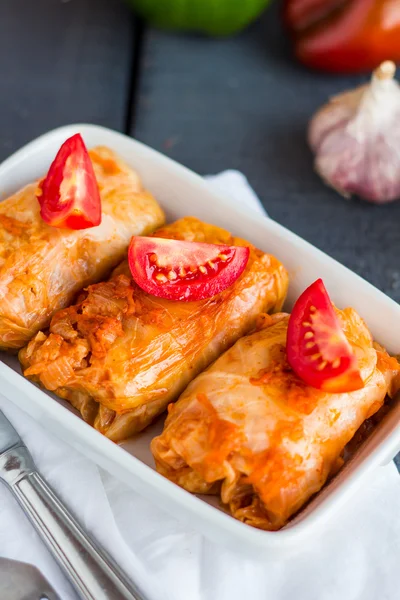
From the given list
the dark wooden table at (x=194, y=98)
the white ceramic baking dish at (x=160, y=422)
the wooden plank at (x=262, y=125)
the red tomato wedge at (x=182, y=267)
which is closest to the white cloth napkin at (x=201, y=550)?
the white ceramic baking dish at (x=160, y=422)

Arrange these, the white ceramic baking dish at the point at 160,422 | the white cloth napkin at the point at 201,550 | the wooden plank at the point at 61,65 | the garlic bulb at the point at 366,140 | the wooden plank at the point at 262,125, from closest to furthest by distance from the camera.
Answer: the white ceramic baking dish at the point at 160,422 < the white cloth napkin at the point at 201,550 < the garlic bulb at the point at 366,140 < the wooden plank at the point at 262,125 < the wooden plank at the point at 61,65

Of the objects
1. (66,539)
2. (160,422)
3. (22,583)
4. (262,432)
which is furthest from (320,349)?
(22,583)

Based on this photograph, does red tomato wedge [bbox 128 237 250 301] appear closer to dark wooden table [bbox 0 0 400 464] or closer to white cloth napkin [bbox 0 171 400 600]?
white cloth napkin [bbox 0 171 400 600]

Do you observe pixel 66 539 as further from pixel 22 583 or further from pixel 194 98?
pixel 194 98

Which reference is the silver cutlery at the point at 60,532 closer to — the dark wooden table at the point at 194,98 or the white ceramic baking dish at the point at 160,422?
the white ceramic baking dish at the point at 160,422

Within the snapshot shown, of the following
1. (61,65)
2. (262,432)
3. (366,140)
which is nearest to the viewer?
(262,432)

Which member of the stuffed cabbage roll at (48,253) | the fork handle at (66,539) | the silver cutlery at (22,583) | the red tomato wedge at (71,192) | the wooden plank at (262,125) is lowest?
the silver cutlery at (22,583)

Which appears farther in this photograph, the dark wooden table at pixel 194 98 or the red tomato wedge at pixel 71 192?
the dark wooden table at pixel 194 98
